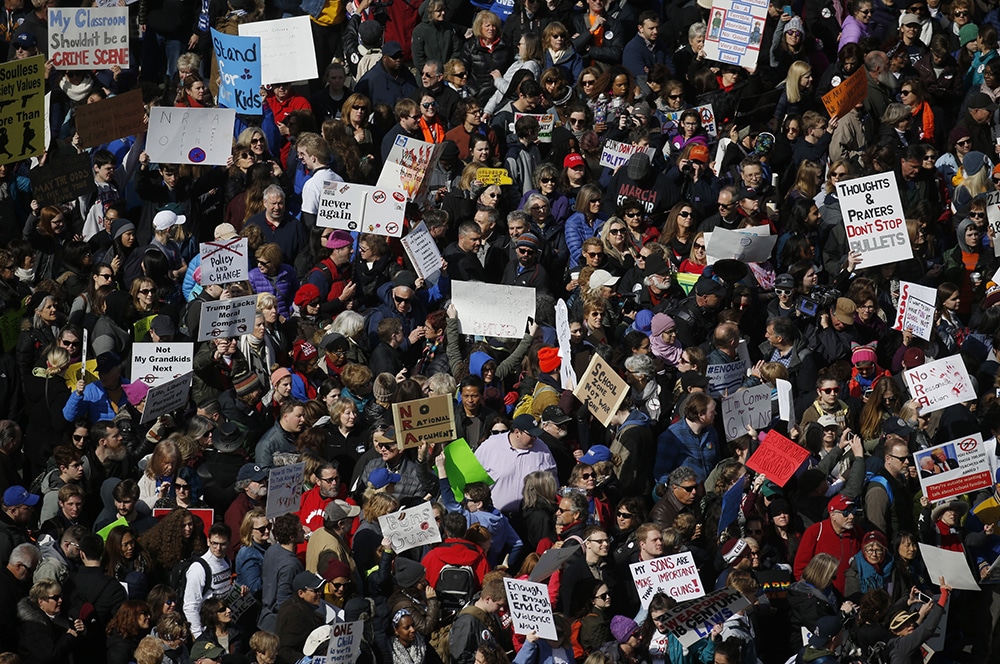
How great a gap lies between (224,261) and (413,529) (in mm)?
3868

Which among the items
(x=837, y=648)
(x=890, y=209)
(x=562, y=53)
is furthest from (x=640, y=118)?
(x=837, y=648)

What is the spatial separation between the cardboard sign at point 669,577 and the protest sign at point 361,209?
203 inches

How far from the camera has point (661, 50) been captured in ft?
68.8

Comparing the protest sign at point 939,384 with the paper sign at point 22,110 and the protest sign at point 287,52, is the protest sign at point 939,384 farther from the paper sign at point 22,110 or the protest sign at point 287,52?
the paper sign at point 22,110

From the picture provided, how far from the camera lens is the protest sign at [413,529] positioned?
14422 mm

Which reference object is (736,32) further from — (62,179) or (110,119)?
(62,179)

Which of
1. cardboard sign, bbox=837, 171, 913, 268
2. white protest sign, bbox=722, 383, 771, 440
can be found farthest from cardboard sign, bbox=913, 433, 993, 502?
cardboard sign, bbox=837, 171, 913, 268

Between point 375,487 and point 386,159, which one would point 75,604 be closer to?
point 375,487

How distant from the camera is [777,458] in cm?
1520

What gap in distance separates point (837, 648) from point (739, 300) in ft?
12.8

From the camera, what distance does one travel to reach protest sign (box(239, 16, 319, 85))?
2017cm

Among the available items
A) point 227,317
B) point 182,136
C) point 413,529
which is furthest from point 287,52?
point 413,529

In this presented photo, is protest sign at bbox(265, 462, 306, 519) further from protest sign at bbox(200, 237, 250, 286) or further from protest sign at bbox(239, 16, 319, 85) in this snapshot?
protest sign at bbox(239, 16, 319, 85)

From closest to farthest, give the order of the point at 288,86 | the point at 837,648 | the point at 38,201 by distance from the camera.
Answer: the point at 837,648 → the point at 38,201 → the point at 288,86
